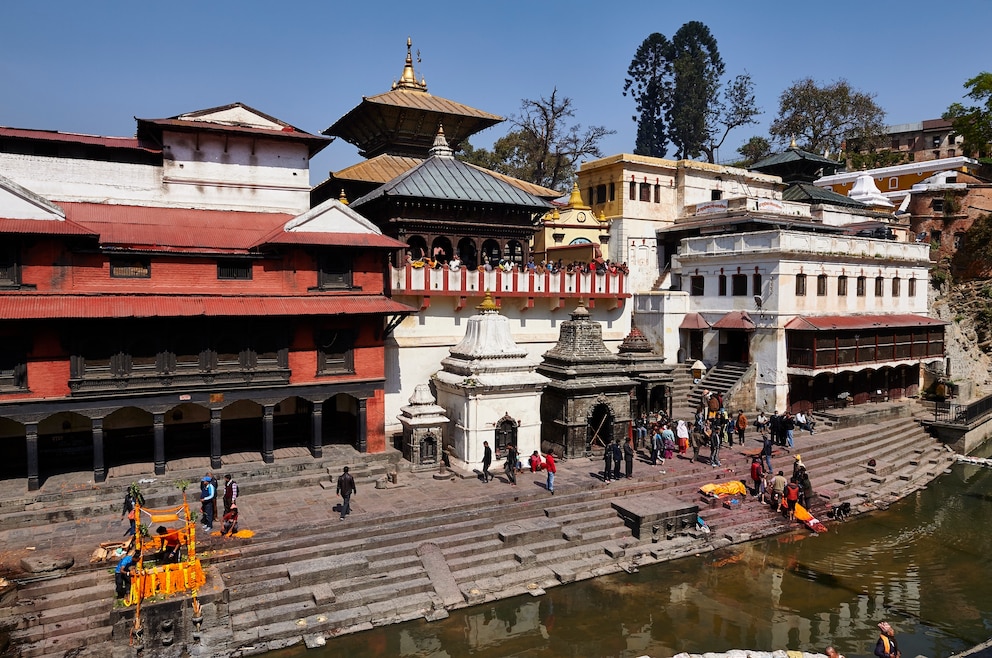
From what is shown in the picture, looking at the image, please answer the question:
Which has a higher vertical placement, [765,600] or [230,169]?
[230,169]

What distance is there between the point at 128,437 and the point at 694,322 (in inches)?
968

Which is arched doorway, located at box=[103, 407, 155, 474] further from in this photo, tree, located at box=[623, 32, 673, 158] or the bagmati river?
tree, located at box=[623, 32, 673, 158]

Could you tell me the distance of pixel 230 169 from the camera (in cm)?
2402

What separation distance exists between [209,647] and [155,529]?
16.0 feet

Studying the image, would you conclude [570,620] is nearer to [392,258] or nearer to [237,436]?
[237,436]

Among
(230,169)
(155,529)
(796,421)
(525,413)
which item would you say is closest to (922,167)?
(796,421)

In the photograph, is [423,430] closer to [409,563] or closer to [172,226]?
[409,563]

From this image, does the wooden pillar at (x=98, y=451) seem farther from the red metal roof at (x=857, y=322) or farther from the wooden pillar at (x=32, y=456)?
the red metal roof at (x=857, y=322)

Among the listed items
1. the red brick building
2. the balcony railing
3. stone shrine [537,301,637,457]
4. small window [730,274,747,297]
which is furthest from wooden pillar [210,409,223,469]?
small window [730,274,747,297]

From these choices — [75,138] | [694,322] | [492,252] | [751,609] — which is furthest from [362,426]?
[694,322]

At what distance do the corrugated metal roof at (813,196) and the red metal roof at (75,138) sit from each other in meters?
34.7

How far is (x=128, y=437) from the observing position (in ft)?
70.2

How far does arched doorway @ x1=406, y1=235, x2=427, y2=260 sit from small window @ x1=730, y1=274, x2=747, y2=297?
578 inches

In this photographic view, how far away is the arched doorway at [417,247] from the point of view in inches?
1082
